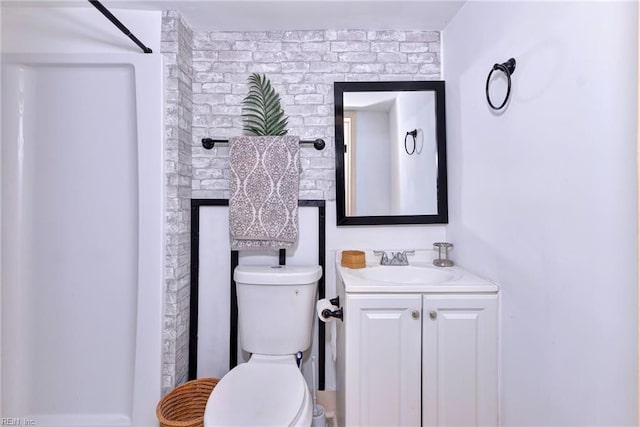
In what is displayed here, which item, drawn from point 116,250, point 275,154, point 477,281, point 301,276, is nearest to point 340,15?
point 275,154

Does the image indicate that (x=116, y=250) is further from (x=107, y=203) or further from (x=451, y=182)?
(x=451, y=182)

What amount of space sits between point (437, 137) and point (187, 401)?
1.87 metres

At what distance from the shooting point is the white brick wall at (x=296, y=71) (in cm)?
173

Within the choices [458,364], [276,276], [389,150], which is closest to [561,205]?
[458,364]

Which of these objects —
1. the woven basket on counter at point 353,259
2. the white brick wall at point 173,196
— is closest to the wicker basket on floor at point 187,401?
the white brick wall at point 173,196

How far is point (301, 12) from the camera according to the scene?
157cm

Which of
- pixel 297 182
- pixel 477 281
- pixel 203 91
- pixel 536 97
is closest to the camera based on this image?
pixel 536 97

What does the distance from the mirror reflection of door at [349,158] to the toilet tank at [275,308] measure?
0.45 metres

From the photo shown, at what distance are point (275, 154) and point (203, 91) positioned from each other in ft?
1.92

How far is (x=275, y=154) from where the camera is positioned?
5.21 ft

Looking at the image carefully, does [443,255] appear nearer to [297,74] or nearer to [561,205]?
[561,205]

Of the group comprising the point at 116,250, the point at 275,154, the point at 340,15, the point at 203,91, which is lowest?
the point at 116,250

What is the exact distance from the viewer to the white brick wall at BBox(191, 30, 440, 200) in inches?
68.1

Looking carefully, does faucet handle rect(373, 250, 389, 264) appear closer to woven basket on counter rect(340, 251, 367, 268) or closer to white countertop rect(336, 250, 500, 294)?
woven basket on counter rect(340, 251, 367, 268)
